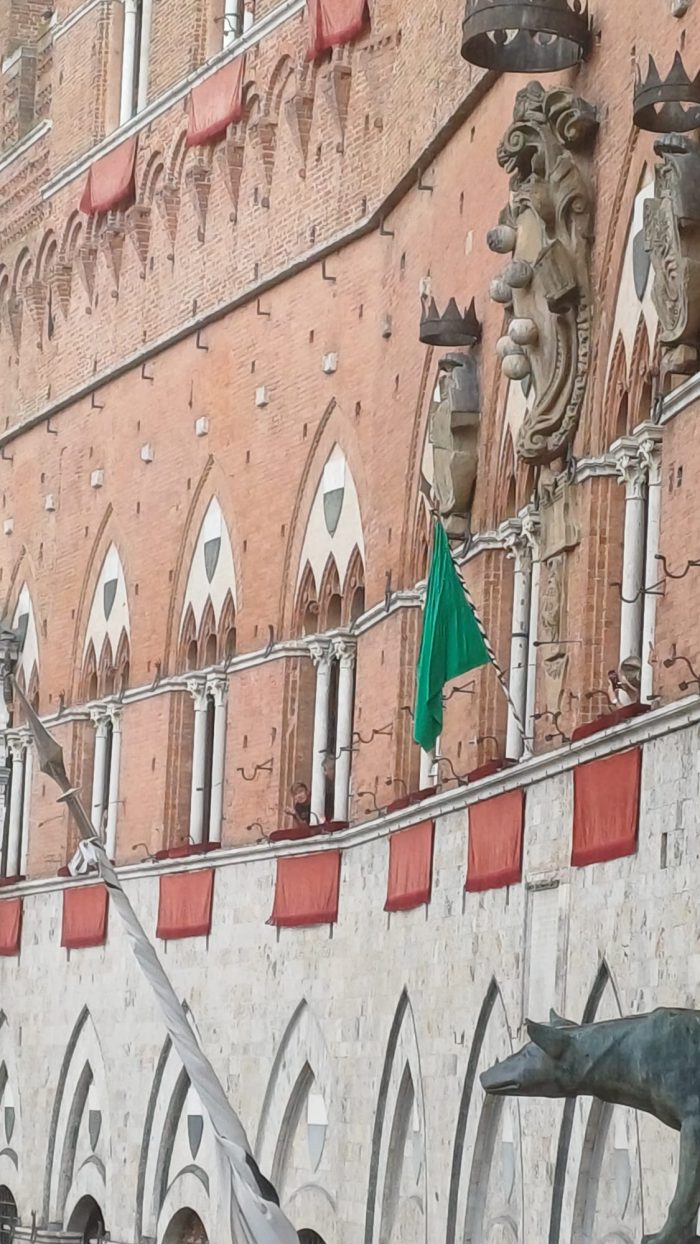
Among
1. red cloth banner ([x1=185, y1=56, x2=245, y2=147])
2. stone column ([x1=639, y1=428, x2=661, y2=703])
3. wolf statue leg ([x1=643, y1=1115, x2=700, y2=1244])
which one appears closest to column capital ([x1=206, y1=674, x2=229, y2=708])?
red cloth banner ([x1=185, y1=56, x2=245, y2=147])

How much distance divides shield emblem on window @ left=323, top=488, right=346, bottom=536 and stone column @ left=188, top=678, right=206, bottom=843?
308 centimetres

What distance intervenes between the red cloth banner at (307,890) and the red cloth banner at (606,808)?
6.31 m

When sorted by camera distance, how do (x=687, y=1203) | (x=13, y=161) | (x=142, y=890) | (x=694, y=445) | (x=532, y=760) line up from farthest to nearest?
(x=13, y=161), (x=142, y=890), (x=532, y=760), (x=694, y=445), (x=687, y=1203)

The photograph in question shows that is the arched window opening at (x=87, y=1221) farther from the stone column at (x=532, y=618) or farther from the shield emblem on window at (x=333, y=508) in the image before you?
the stone column at (x=532, y=618)

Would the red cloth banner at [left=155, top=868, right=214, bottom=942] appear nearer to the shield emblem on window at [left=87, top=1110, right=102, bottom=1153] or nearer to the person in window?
the person in window

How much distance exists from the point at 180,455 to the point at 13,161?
7139 mm

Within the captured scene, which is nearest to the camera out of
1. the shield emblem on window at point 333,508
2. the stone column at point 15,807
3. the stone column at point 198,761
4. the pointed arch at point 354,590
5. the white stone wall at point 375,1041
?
the white stone wall at point 375,1041

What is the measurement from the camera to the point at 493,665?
1853cm

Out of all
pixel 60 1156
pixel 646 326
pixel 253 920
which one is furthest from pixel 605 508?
pixel 60 1156

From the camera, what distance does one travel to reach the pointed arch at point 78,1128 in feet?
92.5

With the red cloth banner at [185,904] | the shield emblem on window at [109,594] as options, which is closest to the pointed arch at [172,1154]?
the red cloth banner at [185,904]

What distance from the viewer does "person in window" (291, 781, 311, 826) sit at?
2405 cm

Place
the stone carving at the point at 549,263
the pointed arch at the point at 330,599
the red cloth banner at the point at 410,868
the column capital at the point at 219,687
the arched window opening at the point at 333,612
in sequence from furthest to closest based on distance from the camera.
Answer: the column capital at the point at 219,687, the arched window opening at the point at 333,612, the pointed arch at the point at 330,599, the red cloth banner at the point at 410,868, the stone carving at the point at 549,263

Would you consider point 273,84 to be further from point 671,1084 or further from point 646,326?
point 671,1084
